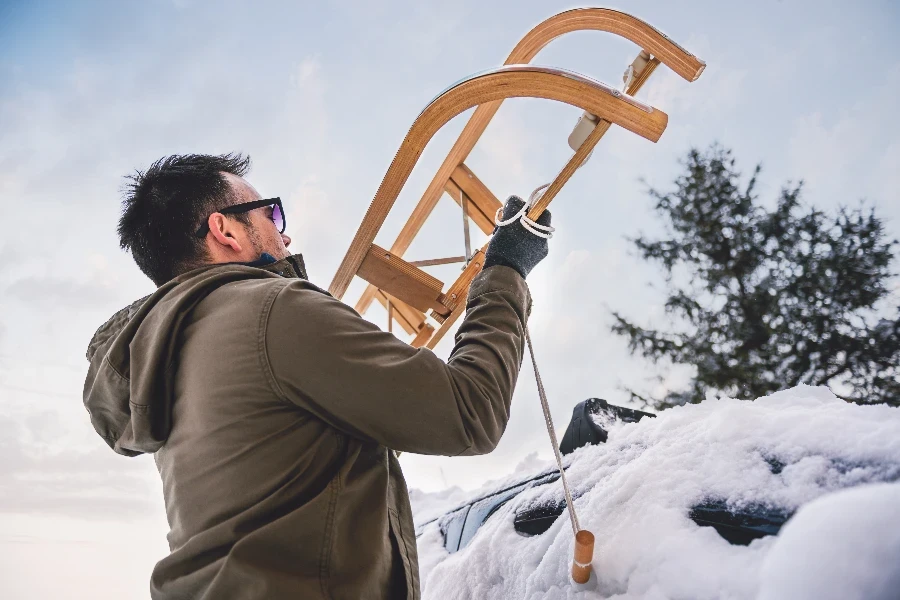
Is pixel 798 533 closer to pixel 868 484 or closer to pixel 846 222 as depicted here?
pixel 868 484

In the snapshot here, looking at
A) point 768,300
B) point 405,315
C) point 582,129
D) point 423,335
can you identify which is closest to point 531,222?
point 582,129

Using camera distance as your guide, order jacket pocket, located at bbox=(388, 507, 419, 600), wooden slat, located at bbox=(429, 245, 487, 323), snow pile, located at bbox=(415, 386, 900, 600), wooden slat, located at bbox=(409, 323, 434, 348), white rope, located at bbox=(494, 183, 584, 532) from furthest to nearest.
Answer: wooden slat, located at bbox=(409, 323, 434, 348), wooden slat, located at bbox=(429, 245, 487, 323), white rope, located at bbox=(494, 183, 584, 532), jacket pocket, located at bbox=(388, 507, 419, 600), snow pile, located at bbox=(415, 386, 900, 600)

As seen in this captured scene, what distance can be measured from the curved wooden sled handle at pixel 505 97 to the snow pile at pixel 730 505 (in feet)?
2.54

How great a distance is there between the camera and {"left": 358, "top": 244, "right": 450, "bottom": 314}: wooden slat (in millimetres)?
2000

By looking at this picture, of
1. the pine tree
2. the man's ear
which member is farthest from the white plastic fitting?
the pine tree

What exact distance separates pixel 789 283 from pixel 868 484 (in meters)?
7.90

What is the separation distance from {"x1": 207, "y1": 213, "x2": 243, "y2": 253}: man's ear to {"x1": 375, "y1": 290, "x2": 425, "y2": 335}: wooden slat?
102cm

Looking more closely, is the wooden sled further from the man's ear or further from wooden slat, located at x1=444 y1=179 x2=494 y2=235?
the man's ear

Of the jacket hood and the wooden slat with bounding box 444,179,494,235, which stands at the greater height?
the wooden slat with bounding box 444,179,494,235

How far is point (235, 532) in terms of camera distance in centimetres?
100

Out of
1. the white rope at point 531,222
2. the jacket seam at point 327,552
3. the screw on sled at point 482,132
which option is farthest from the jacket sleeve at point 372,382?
the white rope at point 531,222

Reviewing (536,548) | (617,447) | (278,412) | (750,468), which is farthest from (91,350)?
(750,468)

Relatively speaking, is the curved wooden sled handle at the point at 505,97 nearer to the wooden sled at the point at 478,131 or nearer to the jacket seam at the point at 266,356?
the wooden sled at the point at 478,131

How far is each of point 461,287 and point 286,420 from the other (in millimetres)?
1026
